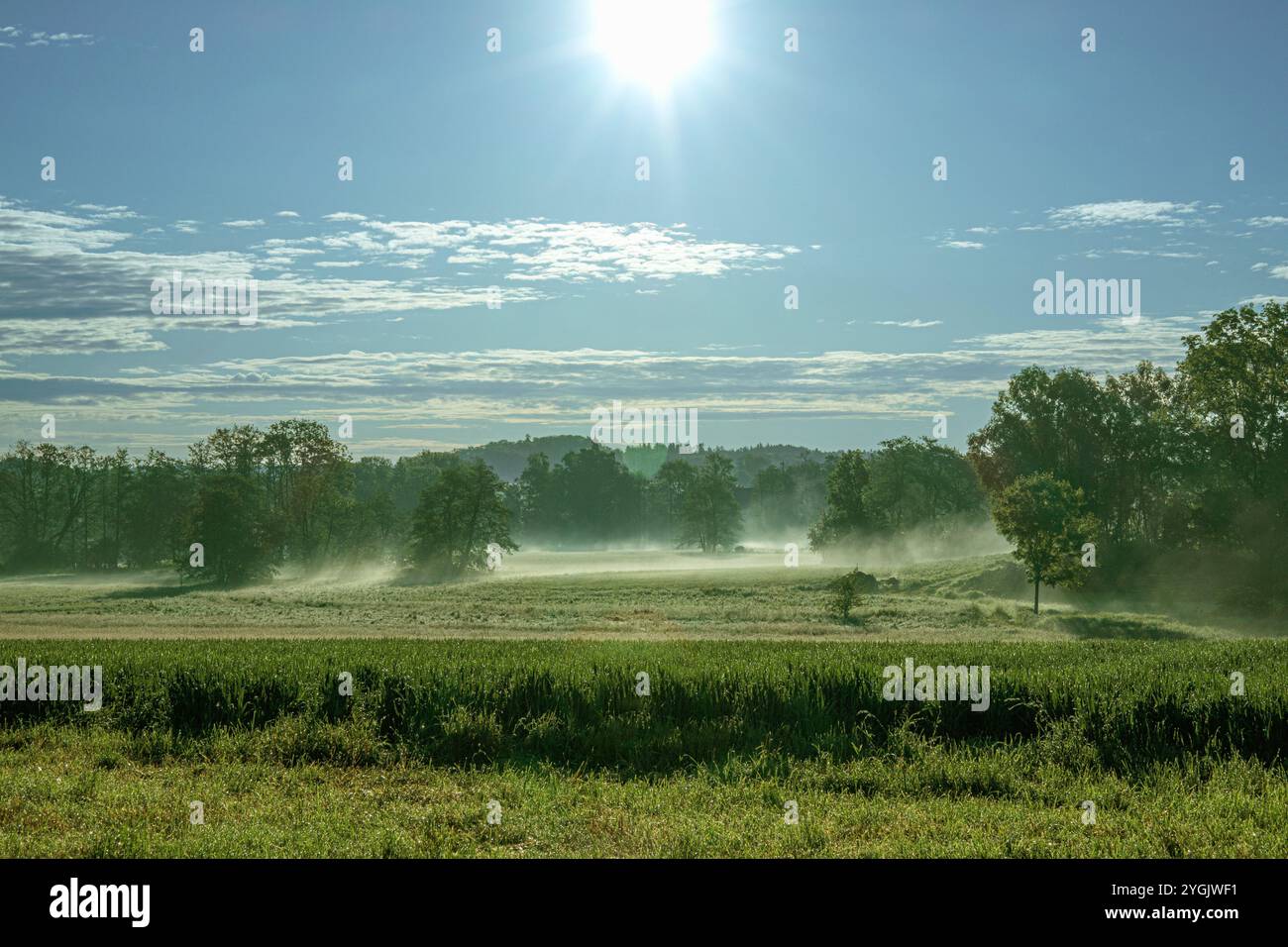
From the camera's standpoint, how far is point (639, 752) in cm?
1441

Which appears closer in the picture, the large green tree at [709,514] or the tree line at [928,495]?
the tree line at [928,495]

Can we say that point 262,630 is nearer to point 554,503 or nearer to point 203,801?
point 203,801

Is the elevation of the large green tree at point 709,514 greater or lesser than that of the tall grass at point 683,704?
lesser

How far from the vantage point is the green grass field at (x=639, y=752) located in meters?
10.4

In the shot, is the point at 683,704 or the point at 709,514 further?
the point at 709,514

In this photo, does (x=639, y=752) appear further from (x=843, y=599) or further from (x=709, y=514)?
(x=709, y=514)

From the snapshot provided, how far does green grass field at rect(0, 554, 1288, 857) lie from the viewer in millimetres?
10375

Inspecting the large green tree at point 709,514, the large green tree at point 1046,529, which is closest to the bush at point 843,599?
the large green tree at point 1046,529

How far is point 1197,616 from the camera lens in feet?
174

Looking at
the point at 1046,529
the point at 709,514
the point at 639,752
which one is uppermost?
the point at 1046,529

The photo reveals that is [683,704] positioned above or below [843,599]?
above

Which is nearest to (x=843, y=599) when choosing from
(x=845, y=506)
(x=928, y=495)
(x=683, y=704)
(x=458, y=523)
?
(x=683, y=704)

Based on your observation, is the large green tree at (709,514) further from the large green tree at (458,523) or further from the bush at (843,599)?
the bush at (843,599)
